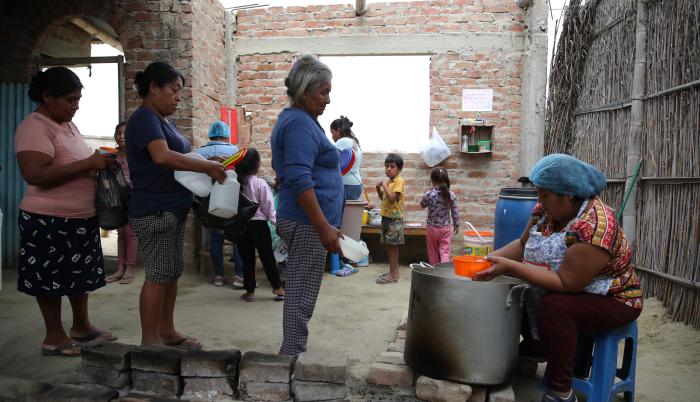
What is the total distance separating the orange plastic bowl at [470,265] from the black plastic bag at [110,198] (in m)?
1.83

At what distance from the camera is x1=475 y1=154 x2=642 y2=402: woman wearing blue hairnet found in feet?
6.36

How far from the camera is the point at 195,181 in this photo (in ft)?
8.39

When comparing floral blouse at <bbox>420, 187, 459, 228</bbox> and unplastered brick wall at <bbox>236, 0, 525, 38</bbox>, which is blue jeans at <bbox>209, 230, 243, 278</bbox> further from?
unplastered brick wall at <bbox>236, 0, 525, 38</bbox>

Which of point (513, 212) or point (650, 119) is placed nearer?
point (650, 119)

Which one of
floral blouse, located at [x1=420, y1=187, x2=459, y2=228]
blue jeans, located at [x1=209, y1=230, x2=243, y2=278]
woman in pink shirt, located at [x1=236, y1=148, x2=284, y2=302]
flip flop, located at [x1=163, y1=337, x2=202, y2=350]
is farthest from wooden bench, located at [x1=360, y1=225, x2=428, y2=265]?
flip flop, located at [x1=163, y1=337, x2=202, y2=350]

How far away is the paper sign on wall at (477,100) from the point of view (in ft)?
19.8

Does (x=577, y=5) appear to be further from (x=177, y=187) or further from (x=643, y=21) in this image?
(x=177, y=187)

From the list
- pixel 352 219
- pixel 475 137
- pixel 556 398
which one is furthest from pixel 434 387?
pixel 475 137

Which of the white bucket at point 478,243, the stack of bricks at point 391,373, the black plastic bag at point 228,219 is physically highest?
the black plastic bag at point 228,219

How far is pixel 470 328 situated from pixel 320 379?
2.20 ft

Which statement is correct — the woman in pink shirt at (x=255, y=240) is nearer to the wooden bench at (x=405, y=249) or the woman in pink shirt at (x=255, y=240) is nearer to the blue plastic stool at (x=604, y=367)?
the wooden bench at (x=405, y=249)

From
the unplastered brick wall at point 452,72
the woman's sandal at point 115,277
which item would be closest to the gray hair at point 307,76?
the woman's sandal at point 115,277

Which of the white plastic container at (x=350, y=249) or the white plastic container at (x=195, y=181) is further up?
the white plastic container at (x=195, y=181)

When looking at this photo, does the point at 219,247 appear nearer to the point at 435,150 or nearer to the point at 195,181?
the point at 195,181
